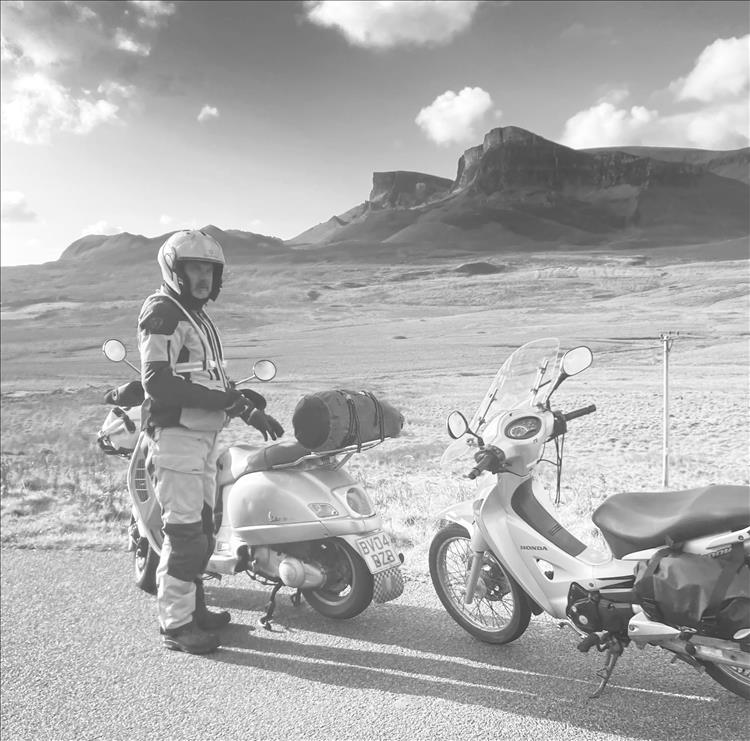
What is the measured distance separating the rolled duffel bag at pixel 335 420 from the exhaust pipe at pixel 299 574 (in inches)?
22.8

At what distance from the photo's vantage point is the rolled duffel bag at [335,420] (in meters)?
3.17

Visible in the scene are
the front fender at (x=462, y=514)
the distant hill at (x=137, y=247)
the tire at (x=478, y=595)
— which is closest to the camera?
the tire at (x=478, y=595)

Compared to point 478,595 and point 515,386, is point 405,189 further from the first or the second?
point 478,595

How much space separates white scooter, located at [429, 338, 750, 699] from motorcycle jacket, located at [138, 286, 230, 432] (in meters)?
1.15

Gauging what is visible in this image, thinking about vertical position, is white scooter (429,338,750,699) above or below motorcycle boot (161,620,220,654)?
above

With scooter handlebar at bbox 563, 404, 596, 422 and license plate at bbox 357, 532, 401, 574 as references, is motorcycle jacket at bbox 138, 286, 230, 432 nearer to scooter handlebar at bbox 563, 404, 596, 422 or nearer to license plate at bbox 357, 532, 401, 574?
license plate at bbox 357, 532, 401, 574

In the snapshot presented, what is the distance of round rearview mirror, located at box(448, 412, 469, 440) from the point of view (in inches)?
120

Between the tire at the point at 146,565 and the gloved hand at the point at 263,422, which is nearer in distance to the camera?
the gloved hand at the point at 263,422

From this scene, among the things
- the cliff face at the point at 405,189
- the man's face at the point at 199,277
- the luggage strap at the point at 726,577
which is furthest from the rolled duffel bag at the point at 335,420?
the cliff face at the point at 405,189

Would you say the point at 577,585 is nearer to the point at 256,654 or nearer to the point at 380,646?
the point at 380,646

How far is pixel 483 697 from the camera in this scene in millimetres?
2705

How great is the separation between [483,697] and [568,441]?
157 inches

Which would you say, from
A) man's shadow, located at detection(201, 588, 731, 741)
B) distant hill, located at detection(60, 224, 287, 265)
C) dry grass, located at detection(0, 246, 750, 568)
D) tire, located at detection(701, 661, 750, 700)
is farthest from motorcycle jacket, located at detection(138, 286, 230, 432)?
distant hill, located at detection(60, 224, 287, 265)

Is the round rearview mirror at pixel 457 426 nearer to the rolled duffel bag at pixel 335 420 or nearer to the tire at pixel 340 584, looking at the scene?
the rolled duffel bag at pixel 335 420
